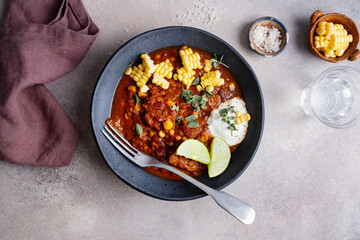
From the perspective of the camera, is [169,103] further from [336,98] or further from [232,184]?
[336,98]

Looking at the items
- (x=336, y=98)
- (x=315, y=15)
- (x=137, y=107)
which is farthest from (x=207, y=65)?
(x=336, y=98)

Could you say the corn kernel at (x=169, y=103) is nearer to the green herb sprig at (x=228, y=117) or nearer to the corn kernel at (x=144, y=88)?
the corn kernel at (x=144, y=88)

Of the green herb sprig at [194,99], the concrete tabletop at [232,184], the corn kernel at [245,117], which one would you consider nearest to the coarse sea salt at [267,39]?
the concrete tabletop at [232,184]

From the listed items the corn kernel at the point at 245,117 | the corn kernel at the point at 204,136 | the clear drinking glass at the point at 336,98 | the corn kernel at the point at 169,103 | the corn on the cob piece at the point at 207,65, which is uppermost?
the clear drinking glass at the point at 336,98

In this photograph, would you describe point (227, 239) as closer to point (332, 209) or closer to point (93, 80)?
point (332, 209)

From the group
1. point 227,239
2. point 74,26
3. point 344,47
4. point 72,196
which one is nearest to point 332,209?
point 227,239

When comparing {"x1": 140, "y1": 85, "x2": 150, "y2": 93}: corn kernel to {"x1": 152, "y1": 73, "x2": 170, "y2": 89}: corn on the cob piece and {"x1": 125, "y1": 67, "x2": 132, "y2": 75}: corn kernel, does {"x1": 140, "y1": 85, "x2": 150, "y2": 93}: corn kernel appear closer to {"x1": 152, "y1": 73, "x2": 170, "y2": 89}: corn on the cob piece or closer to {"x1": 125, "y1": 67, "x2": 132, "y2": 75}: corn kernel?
{"x1": 152, "y1": 73, "x2": 170, "y2": 89}: corn on the cob piece

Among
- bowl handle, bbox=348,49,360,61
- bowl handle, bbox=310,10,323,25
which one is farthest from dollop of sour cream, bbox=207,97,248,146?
bowl handle, bbox=348,49,360,61
